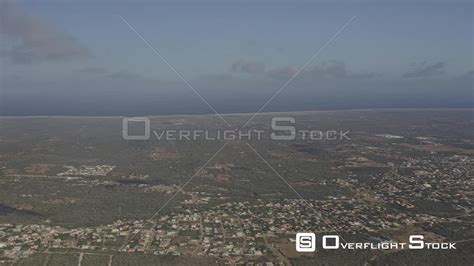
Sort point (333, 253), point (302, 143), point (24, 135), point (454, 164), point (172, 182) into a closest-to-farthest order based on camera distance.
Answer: point (333, 253)
point (172, 182)
point (454, 164)
point (302, 143)
point (24, 135)

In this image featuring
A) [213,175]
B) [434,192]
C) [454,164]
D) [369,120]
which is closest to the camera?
[434,192]

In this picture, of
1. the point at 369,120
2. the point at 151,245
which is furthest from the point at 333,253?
the point at 369,120

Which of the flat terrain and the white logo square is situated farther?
the white logo square

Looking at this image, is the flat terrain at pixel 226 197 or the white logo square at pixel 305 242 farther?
the white logo square at pixel 305 242

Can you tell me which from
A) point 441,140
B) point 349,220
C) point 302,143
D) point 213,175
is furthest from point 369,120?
point 349,220

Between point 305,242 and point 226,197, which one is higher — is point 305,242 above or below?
below

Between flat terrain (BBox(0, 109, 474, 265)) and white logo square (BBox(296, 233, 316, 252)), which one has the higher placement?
flat terrain (BBox(0, 109, 474, 265))

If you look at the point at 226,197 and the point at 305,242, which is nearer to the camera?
the point at 305,242

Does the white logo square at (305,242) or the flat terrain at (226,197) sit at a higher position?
the flat terrain at (226,197)

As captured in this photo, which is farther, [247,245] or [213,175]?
[213,175]

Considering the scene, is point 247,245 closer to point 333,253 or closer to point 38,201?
point 333,253
